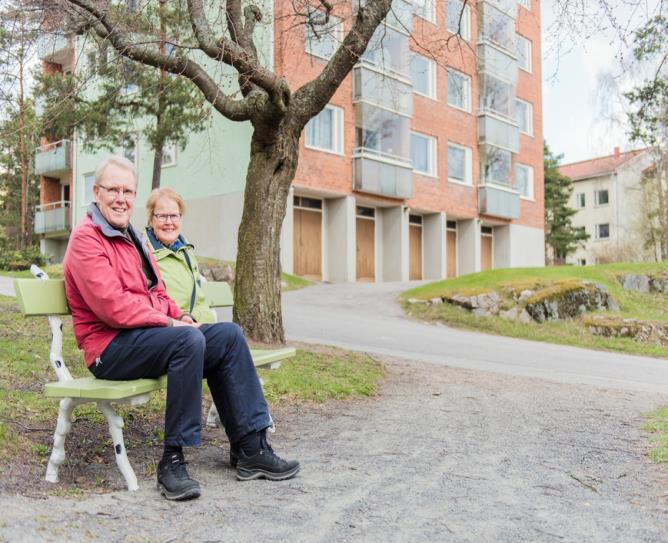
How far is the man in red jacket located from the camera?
3756mm

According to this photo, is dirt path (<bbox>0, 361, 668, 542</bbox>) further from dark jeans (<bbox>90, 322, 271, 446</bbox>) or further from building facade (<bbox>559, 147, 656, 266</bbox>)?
building facade (<bbox>559, 147, 656, 266</bbox>)

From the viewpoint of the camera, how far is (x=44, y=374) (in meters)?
6.20

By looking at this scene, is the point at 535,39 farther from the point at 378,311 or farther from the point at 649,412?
the point at 649,412

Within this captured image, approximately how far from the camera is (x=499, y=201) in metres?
32.1

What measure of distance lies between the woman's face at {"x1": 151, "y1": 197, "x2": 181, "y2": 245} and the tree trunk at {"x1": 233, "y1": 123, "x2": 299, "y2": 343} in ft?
11.5

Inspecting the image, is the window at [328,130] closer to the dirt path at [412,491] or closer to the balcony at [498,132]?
the balcony at [498,132]

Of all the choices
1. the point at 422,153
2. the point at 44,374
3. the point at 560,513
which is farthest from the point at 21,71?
the point at 422,153

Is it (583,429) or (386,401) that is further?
(386,401)

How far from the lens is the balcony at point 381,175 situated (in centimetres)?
2545

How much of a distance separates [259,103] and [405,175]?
764 inches

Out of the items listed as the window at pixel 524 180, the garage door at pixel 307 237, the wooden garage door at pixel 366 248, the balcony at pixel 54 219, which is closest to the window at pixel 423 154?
the wooden garage door at pixel 366 248

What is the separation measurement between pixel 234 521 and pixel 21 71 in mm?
6800

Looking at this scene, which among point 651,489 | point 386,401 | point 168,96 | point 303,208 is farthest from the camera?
point 303,208

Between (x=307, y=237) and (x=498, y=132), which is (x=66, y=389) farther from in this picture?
(x=498, y=132)
